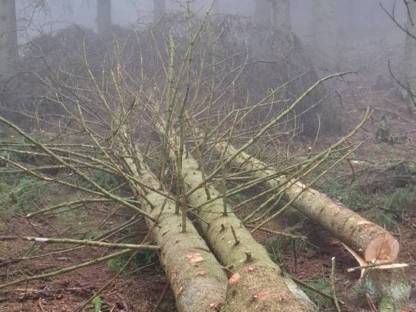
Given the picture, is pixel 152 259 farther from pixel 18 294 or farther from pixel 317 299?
pixel 317 299

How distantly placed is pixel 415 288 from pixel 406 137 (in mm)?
5360

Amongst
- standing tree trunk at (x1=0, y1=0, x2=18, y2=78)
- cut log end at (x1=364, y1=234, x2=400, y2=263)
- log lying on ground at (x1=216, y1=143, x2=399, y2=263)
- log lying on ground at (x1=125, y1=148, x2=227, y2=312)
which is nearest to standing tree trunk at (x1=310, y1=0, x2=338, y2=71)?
standing tree trunk at (x1=0, y1=0, x2=18, y2=78)

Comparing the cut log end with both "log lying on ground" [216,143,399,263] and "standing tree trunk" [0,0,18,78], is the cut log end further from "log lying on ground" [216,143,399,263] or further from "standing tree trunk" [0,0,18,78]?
"standing tree trunk" [0,0,18,78]

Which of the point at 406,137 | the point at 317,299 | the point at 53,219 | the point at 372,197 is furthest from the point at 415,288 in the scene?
the point at 406,137

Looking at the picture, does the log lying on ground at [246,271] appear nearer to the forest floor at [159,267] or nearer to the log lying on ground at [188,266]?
the log lying on ground at [188,266]

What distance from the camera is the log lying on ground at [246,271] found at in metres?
2.24

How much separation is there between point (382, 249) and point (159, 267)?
1748 millimetres

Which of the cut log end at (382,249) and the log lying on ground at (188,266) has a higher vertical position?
the log lying on ground at (188,266)

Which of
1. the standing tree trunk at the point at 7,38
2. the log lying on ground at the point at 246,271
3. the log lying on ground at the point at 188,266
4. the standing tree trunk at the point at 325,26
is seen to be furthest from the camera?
the standing tree trunk at the point at 325,26

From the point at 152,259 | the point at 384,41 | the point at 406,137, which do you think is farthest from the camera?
the point at 384,41

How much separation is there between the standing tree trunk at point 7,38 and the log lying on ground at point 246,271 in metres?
7.95

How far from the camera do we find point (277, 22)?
13.8 metres

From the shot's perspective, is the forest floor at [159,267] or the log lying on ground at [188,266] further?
the forest floor at [159,267]

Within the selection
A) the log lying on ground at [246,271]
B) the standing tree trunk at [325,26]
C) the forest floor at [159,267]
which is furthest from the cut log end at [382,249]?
the standing tree trunk at [325,26]
